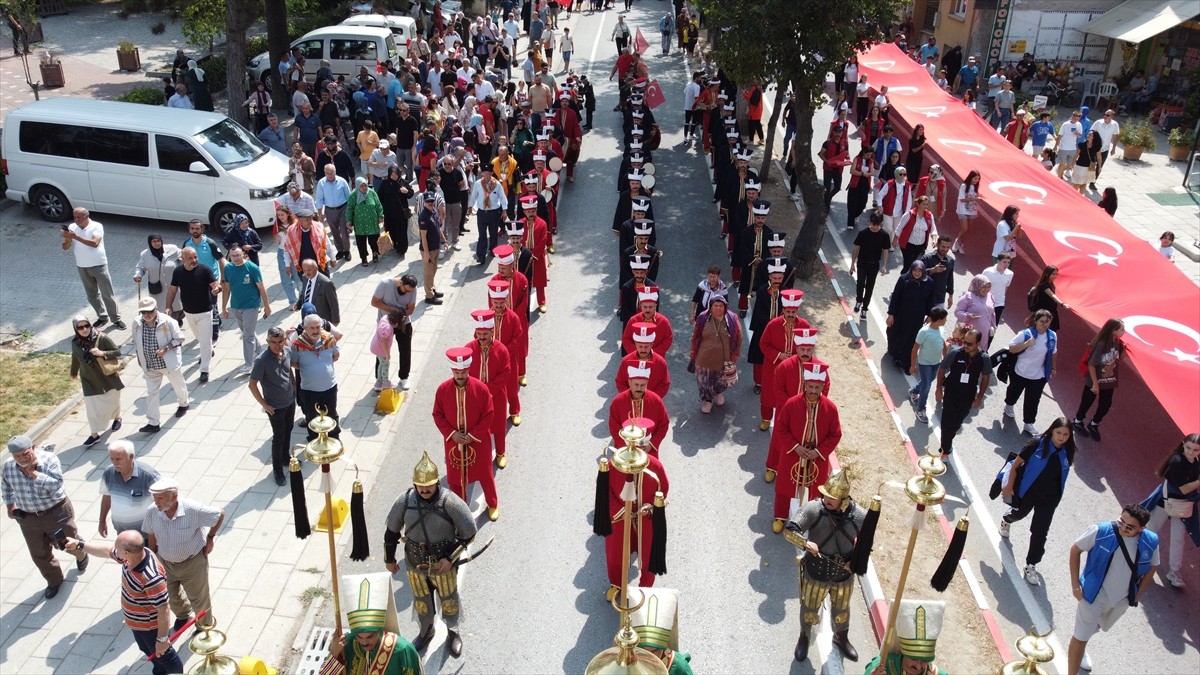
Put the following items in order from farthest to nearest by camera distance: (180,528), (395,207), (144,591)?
(395,207) < (180,528) < (144,591)

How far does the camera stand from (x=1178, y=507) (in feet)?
27.2

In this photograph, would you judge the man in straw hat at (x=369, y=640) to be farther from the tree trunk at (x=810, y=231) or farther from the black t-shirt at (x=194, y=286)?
the tree trunk at (x=810, y=231)

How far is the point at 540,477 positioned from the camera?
32.5 ft

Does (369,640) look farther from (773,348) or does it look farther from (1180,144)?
(1180,144)

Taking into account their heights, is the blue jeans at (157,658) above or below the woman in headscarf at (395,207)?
below

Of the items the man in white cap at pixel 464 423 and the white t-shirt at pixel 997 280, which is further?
the white t-shirt at pixel 997 280

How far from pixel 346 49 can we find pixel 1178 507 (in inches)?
Result: 815

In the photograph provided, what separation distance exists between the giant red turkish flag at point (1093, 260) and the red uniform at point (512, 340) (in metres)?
6.86

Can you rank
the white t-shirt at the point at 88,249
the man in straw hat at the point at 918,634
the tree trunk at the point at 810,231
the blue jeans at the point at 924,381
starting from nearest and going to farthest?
1. the man in straw hat at the point at 918,634
2. the blue jeans at the point at 924,381
3. the white t-shirt at the point at 88,249
4. the tree trunk at the point at 810,231

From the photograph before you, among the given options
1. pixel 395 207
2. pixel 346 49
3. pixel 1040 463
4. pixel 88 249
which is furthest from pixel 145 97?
pixel 1040 463

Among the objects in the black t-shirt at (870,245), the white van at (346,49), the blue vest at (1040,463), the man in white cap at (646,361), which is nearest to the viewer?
the blue vest at (1040,463)

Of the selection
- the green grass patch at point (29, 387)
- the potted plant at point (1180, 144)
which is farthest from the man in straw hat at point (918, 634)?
the potted plant at point (1180, 144)

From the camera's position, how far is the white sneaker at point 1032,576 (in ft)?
28.1

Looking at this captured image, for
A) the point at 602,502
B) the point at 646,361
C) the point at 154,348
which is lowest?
the point at 154,348
